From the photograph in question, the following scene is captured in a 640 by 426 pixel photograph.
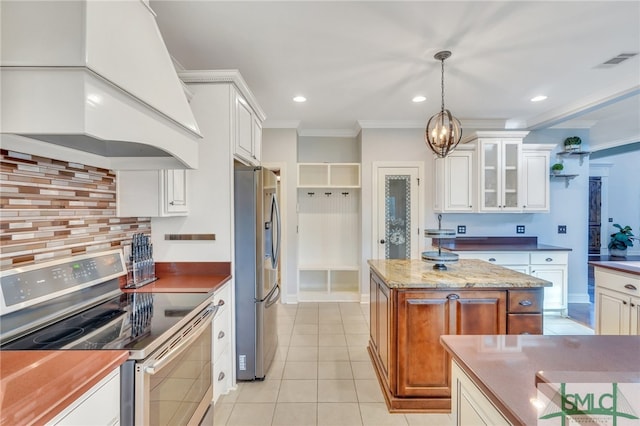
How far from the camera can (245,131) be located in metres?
2.58

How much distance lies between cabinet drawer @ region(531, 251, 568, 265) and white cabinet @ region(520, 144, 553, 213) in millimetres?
624

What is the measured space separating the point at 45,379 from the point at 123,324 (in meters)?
0.47

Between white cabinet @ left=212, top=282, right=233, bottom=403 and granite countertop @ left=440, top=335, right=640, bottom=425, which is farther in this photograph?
white cabinet @ left=212, top=282, right=233, bottom=403

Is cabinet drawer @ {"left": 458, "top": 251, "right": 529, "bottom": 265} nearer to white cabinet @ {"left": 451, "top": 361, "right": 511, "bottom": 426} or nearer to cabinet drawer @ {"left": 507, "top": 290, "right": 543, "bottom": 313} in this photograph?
cabinet drawer @ {"left": 507, "top": 290, "right": 543, "bottom": 313}

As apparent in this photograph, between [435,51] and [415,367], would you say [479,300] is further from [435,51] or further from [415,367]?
[435,51]

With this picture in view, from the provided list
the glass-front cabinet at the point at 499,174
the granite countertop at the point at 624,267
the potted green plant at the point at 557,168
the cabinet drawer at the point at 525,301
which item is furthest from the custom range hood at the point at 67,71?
the potted green plant at the point at 557,168

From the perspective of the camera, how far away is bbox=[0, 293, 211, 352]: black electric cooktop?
1140 mm

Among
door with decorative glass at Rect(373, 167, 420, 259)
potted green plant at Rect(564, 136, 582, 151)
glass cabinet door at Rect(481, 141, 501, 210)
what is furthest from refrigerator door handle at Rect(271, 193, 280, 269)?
potted green plant at Rect(564, 136, 582, 151)

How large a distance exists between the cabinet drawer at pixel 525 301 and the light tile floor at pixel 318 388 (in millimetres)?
884

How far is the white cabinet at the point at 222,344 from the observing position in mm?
2059

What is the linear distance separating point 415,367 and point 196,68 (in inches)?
121

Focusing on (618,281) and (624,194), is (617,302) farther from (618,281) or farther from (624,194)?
(624,194)

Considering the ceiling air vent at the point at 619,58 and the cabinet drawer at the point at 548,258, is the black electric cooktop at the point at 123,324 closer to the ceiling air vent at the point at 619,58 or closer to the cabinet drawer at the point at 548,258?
the ceiling air vent at the point at 619,58

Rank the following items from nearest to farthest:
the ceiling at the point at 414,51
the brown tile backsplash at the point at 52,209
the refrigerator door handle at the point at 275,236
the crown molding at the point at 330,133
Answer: the brown tile backsplash at the point at 52,209 → the ceiling at the point at 414,51 → the refrigerator door handle at the point at 275,236 → the crown molding at the point at 330,133
